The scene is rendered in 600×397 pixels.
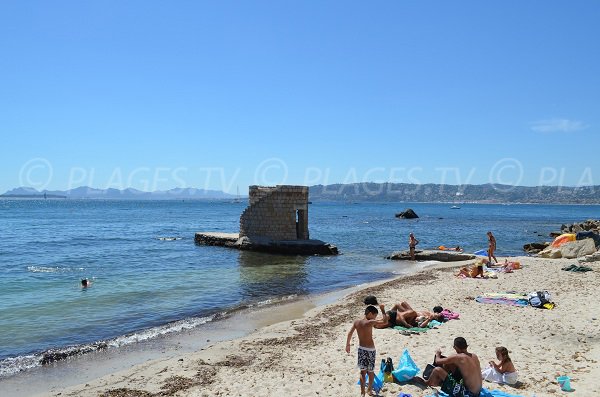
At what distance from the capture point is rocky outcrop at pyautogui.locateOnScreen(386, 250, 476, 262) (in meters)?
25.6

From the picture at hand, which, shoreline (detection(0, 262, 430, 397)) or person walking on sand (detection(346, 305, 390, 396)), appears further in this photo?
shoreline (detection(0, 262, 430, 397))

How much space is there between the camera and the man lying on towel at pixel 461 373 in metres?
7.08

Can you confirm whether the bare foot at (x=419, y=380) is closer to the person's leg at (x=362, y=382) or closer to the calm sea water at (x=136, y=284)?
the person's leg at (x=362, y=382)

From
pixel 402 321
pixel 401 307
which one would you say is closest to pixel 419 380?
pixel 402 321

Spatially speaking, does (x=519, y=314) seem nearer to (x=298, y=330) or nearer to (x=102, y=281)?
(x=298, y=330)

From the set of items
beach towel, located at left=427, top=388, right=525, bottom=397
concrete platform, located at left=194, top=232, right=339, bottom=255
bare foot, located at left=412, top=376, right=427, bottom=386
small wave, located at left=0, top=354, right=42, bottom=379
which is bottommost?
small wave, located at left=0, top=354, right=42, bottom=379

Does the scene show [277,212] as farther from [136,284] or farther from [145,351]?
[145,351]

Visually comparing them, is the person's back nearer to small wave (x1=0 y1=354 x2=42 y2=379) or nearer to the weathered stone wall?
small wave (x1=0 y1=354 x2=42 y2=379)

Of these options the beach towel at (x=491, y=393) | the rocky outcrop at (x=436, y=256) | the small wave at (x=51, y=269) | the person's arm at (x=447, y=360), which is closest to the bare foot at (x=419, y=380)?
the person's arm at (x=447, y=360)

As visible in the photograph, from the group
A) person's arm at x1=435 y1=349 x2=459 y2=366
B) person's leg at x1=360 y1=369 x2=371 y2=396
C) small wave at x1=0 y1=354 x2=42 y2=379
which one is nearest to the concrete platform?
small wave at x1=0 y1=354 x2=42 y2=379

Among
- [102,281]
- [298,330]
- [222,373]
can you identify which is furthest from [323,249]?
[222,373]

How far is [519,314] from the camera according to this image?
39.1 ft

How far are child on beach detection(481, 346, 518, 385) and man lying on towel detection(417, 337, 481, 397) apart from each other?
26.8 inches

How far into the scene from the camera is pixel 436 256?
86.8ft
